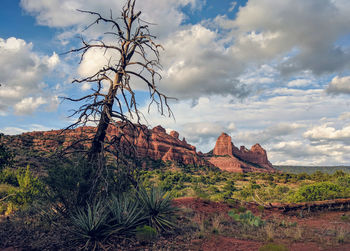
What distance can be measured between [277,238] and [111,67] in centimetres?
859

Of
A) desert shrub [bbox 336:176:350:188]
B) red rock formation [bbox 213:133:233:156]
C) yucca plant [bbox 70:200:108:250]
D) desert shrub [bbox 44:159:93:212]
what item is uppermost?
red rock formation [bbox 213:133:233:156]

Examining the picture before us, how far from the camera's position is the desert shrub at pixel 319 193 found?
18125 millimetres

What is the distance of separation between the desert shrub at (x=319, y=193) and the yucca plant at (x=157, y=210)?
14.0 metres

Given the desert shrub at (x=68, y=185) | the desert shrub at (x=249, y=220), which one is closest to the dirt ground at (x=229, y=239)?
the desert shrub at (x=249, y=220)

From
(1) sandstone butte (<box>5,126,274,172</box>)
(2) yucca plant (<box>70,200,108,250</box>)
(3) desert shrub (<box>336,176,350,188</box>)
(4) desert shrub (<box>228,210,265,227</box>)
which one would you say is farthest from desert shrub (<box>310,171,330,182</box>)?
(2) yucca plant (<box>70,200,108,250</box>)

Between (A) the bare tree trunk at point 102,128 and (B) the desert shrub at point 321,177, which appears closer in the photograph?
(A) the bare tree trunk at point 102,128

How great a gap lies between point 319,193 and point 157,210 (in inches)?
609

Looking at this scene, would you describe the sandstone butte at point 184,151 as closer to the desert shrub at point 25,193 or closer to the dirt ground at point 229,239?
the desert shrub at point 25,193

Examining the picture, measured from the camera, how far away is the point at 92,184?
26.9 feet

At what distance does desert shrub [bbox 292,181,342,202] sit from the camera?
18.1 meters

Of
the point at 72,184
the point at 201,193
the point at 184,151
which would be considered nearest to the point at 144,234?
the point at 72,184

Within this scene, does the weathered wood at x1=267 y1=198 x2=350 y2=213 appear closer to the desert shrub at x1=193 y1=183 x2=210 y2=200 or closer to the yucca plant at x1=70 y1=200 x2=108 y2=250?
the desert shrub at x1=193 y1=183 x2=210 y2=200

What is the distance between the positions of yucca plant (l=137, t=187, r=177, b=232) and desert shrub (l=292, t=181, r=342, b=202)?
45.8ft

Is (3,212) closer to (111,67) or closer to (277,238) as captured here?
(111,67)
